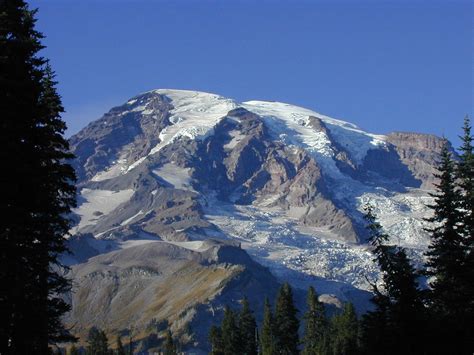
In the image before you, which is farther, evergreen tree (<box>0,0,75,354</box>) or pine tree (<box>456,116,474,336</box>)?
pine tree (<box>456,116,474,336</box>)

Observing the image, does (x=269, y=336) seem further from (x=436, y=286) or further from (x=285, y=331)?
(x=436, y=286)

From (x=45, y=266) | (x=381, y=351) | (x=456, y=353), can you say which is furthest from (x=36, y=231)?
(x=456, y=353)

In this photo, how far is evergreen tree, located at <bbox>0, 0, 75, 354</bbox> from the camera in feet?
87.8

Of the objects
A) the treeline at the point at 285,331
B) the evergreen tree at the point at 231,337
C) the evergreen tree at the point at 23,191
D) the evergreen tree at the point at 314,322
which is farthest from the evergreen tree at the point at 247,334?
the evergreen tree at the point at 23,191

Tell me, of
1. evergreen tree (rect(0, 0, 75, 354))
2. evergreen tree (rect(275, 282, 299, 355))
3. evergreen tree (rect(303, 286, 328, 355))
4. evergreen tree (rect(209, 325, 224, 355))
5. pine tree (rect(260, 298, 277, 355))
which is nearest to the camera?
evergreen tree (rect(0, 0, 75, 354))

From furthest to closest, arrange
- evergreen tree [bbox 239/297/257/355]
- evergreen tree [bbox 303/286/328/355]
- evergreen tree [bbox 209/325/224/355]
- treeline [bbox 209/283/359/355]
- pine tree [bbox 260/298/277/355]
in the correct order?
evergreen tree [bbox 209/325/224/355]
evergreen tree [bbox 303/286/328/355]
evergreen tree [bbox 239/297/257/355]
pine tree [bbox 260/298/277/355]
treeline [bbox 209/283/359/355]

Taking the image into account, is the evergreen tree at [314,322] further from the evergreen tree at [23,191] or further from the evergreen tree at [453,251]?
the evergreen tree at [23,191]

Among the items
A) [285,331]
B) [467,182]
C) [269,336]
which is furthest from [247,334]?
[467,182]

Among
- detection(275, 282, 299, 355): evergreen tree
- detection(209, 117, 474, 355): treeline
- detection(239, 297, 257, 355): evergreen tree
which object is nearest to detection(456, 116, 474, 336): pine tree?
detection(209, 117, 474, 355): treeline

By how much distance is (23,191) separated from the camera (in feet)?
90.1

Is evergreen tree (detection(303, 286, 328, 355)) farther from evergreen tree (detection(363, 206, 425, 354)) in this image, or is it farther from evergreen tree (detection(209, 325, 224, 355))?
evergreen tree (detection(363, 206, 425, 354))

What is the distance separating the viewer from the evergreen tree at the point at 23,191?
87.8 feet

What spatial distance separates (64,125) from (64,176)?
10.4 ft

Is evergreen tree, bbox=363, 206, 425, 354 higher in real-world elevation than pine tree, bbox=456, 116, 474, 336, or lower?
lower
